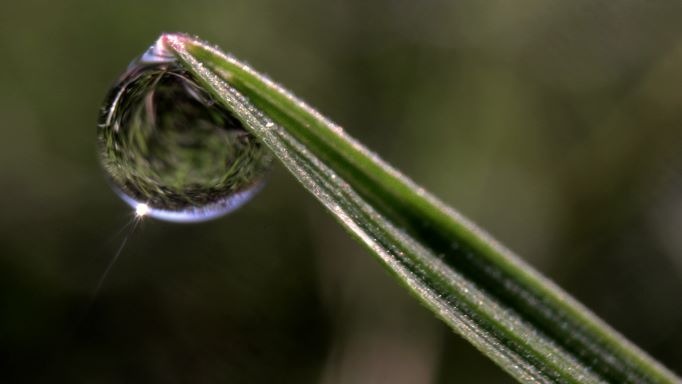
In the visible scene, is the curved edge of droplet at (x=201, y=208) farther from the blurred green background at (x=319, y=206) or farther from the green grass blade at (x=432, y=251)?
the blurred green background at (x=319, y=206)

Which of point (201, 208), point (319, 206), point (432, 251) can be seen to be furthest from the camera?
point (319, 206)

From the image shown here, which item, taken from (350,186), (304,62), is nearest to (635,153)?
(304,62)

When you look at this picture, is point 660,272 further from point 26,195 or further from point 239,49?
point 26,195

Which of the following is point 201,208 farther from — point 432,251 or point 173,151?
point 432,251

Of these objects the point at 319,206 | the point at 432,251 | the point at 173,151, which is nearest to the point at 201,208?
the point at 173,151

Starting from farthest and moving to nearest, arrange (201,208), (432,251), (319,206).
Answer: (319,206) → (201,208) → (432,251)

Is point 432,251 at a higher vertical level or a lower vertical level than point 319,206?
lower

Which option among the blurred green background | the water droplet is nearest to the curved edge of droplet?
the water droplet

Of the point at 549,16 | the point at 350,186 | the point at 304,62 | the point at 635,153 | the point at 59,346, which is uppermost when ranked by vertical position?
the point at 549,16
